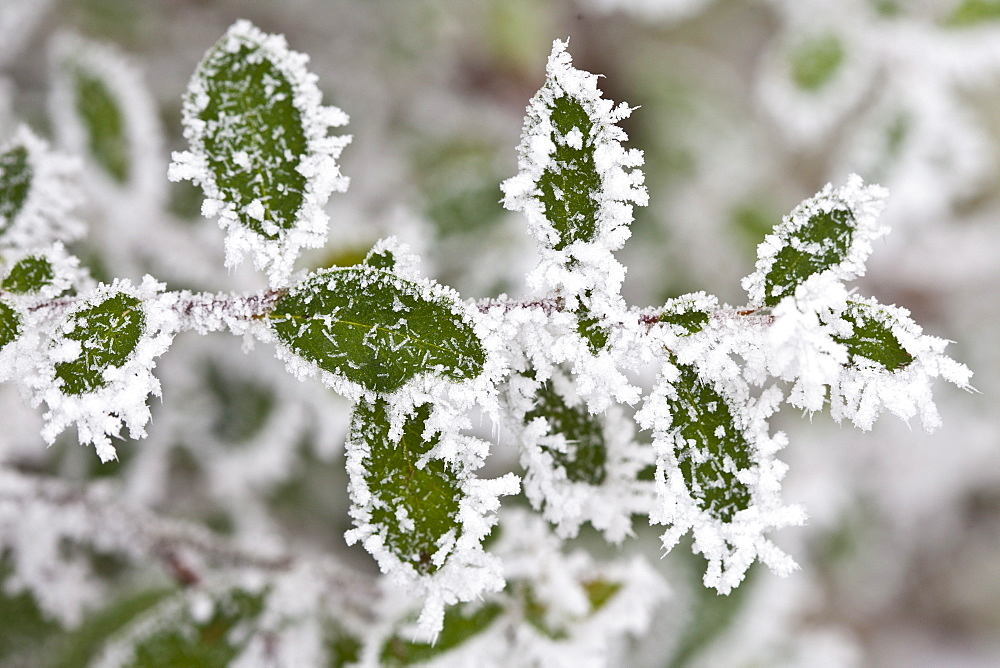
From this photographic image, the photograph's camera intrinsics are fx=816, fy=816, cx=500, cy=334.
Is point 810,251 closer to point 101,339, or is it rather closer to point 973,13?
point 101,339

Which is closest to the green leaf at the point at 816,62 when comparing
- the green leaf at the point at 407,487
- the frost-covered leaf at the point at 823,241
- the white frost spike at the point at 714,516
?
the frost-covered leaf at the point at 823,241

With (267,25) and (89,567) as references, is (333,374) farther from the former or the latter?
(267,25)

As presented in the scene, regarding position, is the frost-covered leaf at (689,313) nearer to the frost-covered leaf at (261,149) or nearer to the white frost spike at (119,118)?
the frost-covered leaf at (261,149)

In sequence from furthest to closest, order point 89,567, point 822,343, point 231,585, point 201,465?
1. point 201,465
2. point 89,567
3. point 231,585
4. point 822,343

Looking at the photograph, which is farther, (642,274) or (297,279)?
(642,274)

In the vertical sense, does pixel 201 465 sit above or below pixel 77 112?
below

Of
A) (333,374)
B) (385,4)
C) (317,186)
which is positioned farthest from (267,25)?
(333,374)
